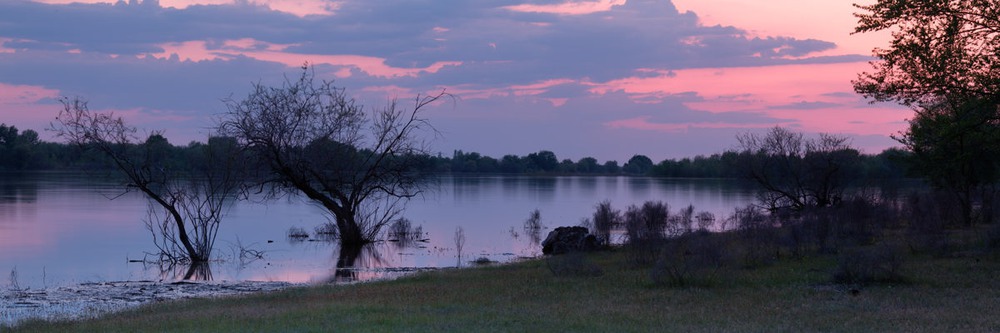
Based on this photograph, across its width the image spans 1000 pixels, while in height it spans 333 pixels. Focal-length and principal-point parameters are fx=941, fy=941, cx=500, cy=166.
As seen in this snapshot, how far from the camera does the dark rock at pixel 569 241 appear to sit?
89.3ft

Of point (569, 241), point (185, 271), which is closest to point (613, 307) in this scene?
point (569, 241)

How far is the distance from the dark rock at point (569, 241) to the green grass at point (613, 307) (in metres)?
8.15

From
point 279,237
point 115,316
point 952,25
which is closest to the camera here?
point 115,316

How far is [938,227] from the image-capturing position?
2455 cm

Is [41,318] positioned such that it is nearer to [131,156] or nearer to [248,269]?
[248,269]

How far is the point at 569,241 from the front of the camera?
27.8m

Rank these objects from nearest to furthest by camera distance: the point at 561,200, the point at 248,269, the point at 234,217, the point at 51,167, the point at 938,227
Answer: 1. the point at 938,227
2. the point at 248,269
3. the point at 234,217
4. the point at 561,200
5. the point at 51,167

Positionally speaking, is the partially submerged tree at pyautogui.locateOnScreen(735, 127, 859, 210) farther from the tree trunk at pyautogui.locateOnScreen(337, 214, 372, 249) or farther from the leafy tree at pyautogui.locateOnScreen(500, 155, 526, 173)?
the leafy tree at pyautogui.locateOnScreen(500, 155, 526, 173)

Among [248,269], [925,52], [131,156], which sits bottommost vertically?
[248,269]

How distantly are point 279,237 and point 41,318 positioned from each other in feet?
75.1

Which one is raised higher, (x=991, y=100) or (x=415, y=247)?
(x=991, y=100)

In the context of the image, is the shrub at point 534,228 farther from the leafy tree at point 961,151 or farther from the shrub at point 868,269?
the shrub at point 868,269

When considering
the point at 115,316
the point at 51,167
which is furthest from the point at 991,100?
the point at 51,167

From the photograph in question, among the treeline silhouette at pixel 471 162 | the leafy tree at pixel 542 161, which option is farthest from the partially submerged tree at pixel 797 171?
the leafy tree at pixel 542 161
